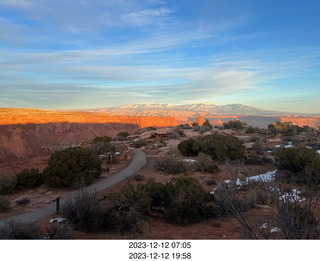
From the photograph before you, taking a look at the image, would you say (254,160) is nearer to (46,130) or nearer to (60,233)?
(60,233)

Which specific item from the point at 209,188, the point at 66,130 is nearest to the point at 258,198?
the point at 209,188

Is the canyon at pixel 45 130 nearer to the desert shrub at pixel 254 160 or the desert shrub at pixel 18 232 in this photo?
the desert shrub at pixel 254 160

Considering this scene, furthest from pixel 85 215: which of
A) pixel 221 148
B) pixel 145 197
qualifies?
pixel 221 148

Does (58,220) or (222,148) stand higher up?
(222,148)

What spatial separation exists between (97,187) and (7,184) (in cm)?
450

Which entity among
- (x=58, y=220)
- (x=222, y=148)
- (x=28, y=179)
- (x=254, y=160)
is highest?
(x=222, y=148)

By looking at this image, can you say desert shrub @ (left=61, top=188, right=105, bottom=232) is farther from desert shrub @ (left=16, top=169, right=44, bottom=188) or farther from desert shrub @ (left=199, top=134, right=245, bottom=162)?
desert shrub @ (left=199, top=134, right=245, bottom=162)

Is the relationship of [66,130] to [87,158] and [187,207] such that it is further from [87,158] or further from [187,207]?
[187,207]

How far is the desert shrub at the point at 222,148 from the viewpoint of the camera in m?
14.7

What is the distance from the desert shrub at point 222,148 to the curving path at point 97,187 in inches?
193

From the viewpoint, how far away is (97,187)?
33.5 feet

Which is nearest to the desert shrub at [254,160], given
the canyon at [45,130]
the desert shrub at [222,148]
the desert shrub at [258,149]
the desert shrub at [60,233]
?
the desert shrub at [222,148]

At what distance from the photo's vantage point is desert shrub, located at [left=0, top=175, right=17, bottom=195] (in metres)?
10.4

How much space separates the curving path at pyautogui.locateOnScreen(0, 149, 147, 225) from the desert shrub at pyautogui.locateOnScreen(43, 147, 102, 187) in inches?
31.4
